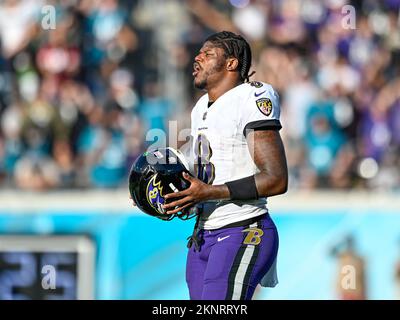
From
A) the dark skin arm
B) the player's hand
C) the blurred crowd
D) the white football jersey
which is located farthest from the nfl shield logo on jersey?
the blurred crowd

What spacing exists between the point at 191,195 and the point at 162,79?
5575 mm

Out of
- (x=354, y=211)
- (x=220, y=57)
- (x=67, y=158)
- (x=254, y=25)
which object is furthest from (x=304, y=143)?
(x=220, y=57)

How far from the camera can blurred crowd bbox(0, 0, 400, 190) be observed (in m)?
9.88

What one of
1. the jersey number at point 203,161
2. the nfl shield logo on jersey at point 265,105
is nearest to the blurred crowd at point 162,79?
the jersey number at point 203,161

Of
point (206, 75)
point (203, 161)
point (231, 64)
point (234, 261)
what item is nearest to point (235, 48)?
point (231, 64)

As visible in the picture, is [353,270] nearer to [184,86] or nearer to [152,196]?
[184,86]

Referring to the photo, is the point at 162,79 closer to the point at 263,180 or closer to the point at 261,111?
the point at 261,111

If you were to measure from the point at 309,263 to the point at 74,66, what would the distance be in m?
3.77

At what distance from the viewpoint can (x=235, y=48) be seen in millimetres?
5312

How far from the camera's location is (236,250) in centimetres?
509

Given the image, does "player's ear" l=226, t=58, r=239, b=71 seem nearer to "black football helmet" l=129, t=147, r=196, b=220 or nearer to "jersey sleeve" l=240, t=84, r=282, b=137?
"jersey sleeve" l=240, t=84, r=282, b=137

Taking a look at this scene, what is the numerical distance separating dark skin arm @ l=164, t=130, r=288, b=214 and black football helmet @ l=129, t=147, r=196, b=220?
9cm

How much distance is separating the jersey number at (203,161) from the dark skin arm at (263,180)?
28 centimetres

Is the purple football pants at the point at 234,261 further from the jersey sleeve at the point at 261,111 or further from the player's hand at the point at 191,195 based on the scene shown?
the jersey sleeve at the point at 261,111
